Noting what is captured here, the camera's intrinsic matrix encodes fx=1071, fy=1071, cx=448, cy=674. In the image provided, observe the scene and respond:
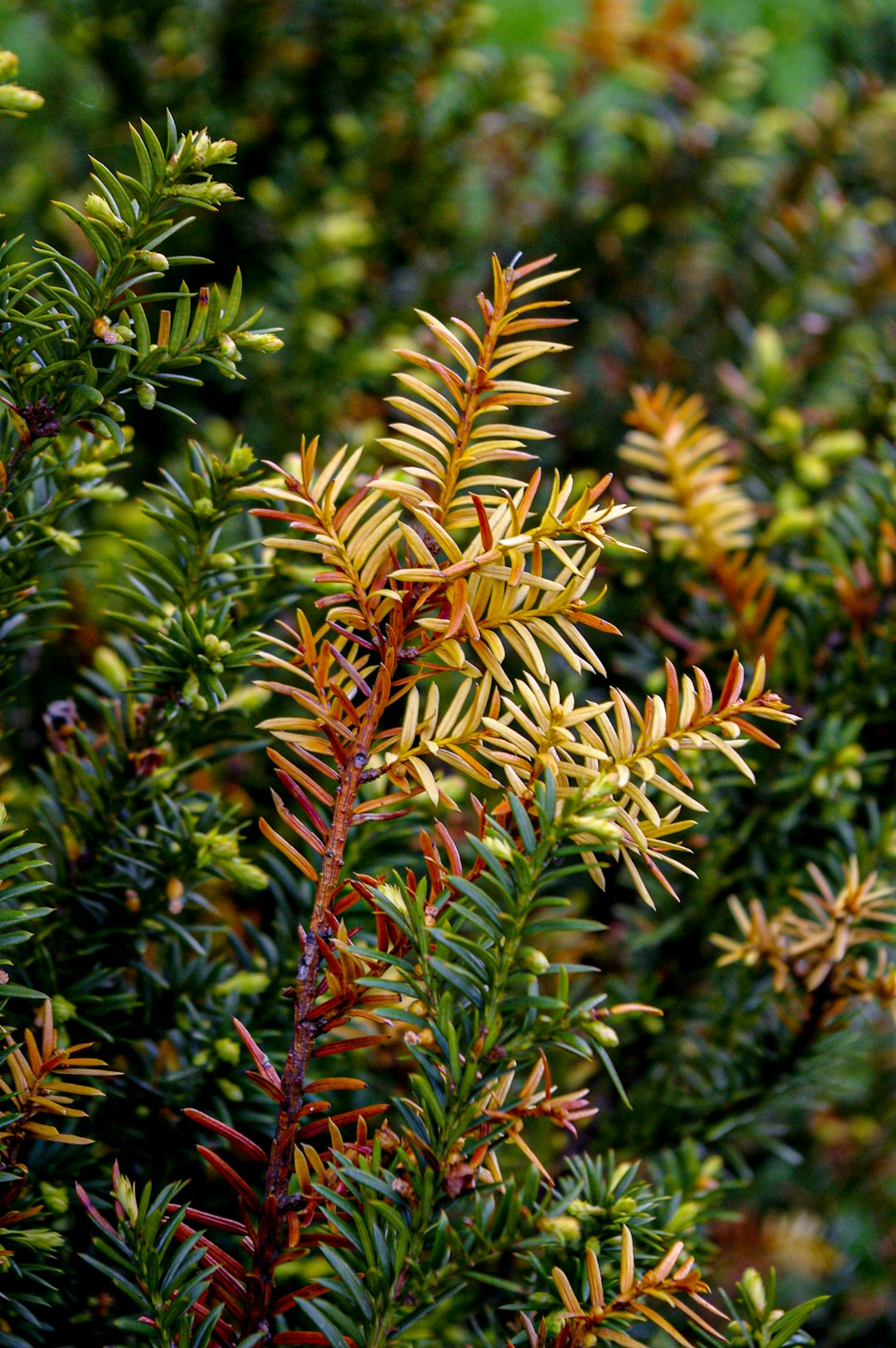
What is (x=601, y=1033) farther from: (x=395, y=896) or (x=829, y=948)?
(x=829, y=948)

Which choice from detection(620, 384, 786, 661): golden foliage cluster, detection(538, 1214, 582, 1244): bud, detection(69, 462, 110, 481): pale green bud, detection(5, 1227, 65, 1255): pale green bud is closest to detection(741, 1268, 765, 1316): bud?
detection(538, 1214, 582, 1244): bud

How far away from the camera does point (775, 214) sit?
Answer: 1.50 meters

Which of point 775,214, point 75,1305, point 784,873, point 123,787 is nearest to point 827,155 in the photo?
point 775,214

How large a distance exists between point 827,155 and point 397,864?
1.25 m

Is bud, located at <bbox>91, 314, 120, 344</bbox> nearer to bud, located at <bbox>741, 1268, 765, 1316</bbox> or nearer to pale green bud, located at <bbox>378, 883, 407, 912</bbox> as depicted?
pale green bud, located at <bbox>378, 883, 407, 912</bbox>

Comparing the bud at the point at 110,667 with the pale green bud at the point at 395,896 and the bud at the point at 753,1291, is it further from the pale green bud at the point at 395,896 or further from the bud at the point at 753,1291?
the bud at the point at 753,1291

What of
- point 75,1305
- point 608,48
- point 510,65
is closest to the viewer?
point 75,1305

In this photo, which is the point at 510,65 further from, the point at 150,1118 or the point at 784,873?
the point at 150,1118

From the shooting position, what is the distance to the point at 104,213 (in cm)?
53

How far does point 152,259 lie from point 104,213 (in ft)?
0.11

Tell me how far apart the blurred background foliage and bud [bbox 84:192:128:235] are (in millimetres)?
142

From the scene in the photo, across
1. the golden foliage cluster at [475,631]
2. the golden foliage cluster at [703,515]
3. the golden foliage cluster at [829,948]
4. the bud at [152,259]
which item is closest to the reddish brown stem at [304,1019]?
the golden foliage cluster at [475,631]

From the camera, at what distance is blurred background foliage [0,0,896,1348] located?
73 cm

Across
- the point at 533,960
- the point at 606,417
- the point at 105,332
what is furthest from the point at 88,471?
the point at 606,417
